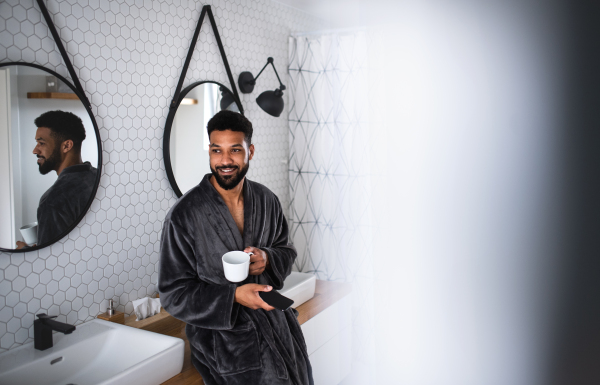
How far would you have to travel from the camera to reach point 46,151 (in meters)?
1.15

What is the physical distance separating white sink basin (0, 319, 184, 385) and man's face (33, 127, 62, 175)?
0.49m

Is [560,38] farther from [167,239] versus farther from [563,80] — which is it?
[167,239]

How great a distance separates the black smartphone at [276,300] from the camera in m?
0.87

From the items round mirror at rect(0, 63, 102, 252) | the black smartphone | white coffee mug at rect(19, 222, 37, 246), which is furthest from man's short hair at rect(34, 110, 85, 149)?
the black smartphone

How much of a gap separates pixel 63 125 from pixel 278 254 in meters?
0.72

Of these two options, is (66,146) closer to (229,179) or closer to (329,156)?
(229,179)

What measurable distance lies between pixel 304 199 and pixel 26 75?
1428 mm

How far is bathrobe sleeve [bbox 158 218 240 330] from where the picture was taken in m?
1.06

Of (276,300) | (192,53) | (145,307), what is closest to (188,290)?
(276,300)

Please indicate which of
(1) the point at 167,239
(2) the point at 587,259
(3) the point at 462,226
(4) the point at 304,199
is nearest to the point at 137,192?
(1) the point at 167,239

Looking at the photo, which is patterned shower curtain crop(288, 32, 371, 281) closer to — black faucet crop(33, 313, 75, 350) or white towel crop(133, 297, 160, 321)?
white towel crop(133, 297, 160, 321)

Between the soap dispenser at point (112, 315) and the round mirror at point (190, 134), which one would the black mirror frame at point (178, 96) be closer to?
the round mirror at point (190, 134)

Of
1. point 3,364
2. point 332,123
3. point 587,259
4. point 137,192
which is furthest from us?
point 332,123

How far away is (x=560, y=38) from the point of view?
14.4 inches
